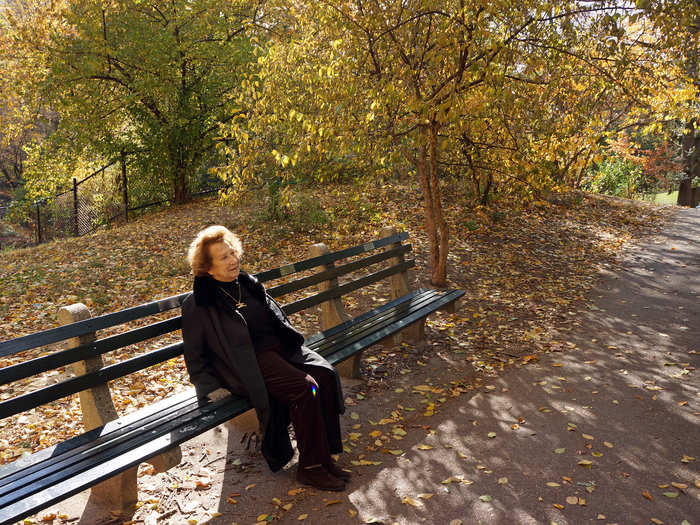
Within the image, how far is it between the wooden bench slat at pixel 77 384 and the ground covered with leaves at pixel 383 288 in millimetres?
797

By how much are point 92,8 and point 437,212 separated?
8.49 m

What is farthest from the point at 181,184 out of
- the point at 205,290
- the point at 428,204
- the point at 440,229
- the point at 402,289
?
the point at 205,290

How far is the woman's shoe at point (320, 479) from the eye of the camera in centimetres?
329

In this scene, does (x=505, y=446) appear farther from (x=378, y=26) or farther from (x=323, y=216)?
(x=323, y=216)

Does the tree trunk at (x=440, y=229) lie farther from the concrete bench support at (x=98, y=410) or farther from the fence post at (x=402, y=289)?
the concrete bench support at (x=98, y=410)

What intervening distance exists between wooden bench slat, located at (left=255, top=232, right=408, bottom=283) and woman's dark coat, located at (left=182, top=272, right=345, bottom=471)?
0.64 m

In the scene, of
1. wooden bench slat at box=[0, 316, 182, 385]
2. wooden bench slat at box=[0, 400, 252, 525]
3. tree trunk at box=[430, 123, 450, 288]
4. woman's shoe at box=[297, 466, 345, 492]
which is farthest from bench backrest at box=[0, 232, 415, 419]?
tree trunk at box=[430, 123, 450, 288]

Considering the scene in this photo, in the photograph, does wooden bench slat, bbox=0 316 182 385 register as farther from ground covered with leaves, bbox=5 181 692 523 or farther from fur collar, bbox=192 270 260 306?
ground covered with leaves, bbox=5 181 692 523

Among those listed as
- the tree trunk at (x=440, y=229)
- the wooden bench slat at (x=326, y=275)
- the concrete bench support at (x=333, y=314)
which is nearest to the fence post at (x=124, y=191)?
the tree trunk at (x=440, y=229)

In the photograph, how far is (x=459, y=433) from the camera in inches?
157

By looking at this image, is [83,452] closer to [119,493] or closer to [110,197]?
[119,493]

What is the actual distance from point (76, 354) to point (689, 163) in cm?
2244

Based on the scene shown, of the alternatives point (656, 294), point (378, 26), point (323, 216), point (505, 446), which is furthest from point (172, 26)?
point (505, 446)

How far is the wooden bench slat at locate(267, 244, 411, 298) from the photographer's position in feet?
13.9
